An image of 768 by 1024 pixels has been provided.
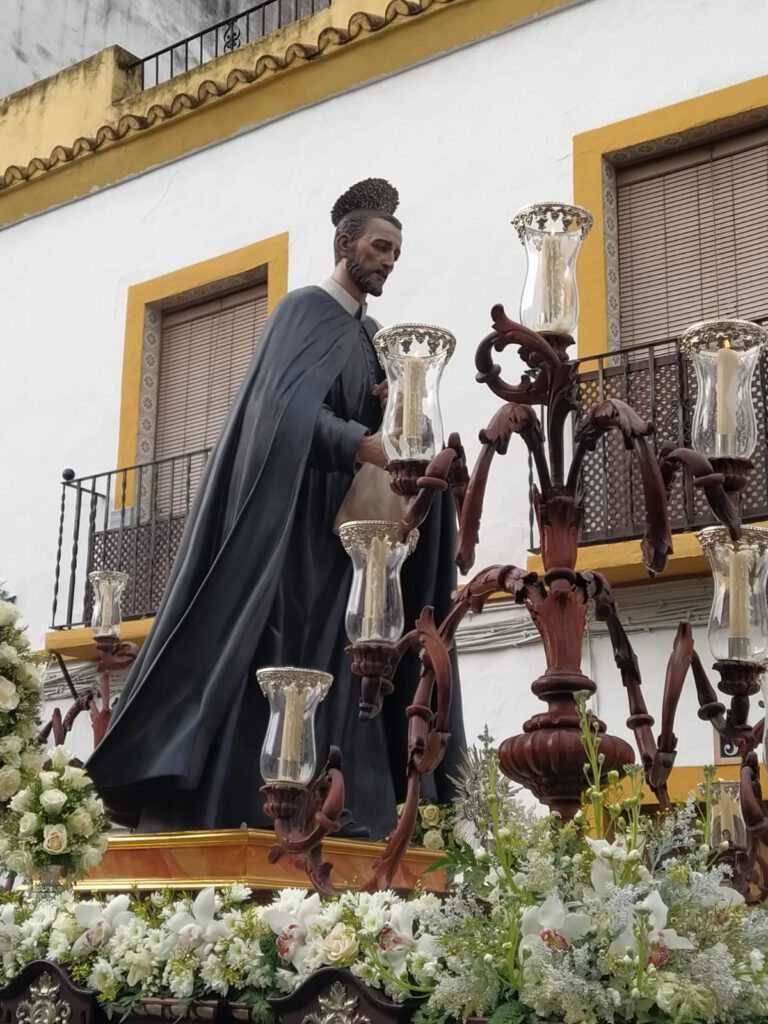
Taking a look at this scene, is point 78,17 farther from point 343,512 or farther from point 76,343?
point 343,512

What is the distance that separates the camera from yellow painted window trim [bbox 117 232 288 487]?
9.36m

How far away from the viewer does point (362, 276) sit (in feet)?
14.5

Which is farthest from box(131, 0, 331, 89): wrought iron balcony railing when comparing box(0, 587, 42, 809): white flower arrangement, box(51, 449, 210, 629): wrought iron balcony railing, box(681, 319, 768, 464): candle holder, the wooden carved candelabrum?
→ box(681, 319, 768, 464): candle holder

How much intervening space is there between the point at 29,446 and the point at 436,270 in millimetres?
3287

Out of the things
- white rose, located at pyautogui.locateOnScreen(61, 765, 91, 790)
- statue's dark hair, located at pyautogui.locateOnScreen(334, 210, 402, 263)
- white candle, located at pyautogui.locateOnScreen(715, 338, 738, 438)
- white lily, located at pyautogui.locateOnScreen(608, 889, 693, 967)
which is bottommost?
white lily, located at pyautogui.locateOnScreen(608, 889, 693, 967)

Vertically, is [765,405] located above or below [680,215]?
below

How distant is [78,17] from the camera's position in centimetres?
1245

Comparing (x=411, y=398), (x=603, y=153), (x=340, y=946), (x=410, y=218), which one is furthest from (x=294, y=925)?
(x=410, y=218)

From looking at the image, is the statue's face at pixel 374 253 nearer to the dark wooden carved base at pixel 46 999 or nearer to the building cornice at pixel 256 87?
the dark wooden carved base at pixel 46 999

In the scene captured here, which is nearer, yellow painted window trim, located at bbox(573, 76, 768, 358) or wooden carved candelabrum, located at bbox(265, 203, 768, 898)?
wooden carved candelabrum, located at bbox(265, 203, 768, 898)

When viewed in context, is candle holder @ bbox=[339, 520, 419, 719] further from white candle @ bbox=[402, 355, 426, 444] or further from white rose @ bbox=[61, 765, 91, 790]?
white rose @ bbox=[61, 765, 91, 790]

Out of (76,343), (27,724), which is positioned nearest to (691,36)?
(76,343)

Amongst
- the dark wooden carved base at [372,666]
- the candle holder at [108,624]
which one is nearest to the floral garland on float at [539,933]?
the dark wooden carved base at [372,666]

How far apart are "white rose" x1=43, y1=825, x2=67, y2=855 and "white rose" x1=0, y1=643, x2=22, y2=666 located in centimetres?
83
